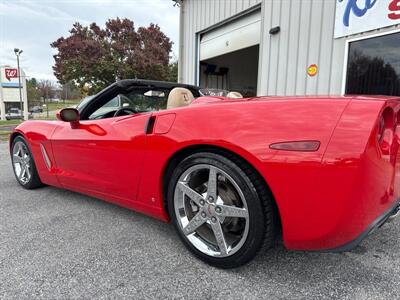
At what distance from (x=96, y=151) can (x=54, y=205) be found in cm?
98

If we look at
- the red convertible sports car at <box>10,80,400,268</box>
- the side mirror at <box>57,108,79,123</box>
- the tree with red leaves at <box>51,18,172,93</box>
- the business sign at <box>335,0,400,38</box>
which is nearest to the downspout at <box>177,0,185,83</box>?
the business sign at <box>335,0,400,38</box>

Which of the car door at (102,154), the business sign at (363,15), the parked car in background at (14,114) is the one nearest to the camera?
the car door at (102,154)

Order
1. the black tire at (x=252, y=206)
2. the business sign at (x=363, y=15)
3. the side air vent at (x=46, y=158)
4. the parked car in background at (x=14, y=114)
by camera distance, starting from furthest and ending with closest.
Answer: the parked car in background at (x=14, y=114) < the business sign at (x=363, y=15) < the side air vent at (x=46, y=158) < the black tire at (x=252, y=206)

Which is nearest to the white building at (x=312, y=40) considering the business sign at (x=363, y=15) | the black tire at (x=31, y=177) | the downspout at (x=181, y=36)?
the business sign at (x=363, y=15)

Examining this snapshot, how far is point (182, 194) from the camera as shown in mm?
1880

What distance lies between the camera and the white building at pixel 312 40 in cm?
428

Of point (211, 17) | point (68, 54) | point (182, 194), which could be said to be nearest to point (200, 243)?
point (182, 194)

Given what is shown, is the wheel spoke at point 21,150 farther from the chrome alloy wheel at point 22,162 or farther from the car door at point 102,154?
the car door at point 102,154

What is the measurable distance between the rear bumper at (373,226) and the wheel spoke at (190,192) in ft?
2.42

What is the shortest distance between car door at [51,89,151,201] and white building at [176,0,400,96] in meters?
3.65

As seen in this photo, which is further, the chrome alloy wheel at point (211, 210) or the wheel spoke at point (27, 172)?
the wheel spoke at point (27, 172)

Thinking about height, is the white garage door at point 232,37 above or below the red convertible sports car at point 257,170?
above

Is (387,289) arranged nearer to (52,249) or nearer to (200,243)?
(200,243)

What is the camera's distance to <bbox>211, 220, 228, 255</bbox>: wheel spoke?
67.7 inches
